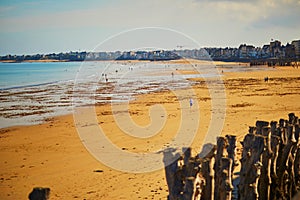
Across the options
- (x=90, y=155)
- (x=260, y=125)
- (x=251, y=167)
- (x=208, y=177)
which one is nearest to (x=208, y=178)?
(x=208, y=177)

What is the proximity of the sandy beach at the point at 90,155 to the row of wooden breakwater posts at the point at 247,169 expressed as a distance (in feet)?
11.0

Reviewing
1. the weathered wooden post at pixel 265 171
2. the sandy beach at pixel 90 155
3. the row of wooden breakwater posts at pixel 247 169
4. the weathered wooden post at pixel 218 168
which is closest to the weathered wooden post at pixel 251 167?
the row of wooden breakwater posts at pixel 247 169

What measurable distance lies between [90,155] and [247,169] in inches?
357

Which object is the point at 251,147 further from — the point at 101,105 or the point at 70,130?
the point at 101,105

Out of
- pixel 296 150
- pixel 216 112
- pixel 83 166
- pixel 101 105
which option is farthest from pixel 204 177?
pixel 101 105

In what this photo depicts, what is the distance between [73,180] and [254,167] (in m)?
7.15

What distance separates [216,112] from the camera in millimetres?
22328

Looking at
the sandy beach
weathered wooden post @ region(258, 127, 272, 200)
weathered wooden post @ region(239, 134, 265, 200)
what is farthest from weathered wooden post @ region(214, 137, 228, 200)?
the sandy beach

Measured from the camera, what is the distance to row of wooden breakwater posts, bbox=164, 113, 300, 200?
5.27m

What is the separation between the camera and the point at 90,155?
1426 cm

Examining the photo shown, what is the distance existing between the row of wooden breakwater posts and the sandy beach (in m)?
3.36

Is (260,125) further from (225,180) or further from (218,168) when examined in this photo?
(225,180)

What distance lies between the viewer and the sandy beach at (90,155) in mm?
10586

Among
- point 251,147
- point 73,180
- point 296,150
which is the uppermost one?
point 251,147
